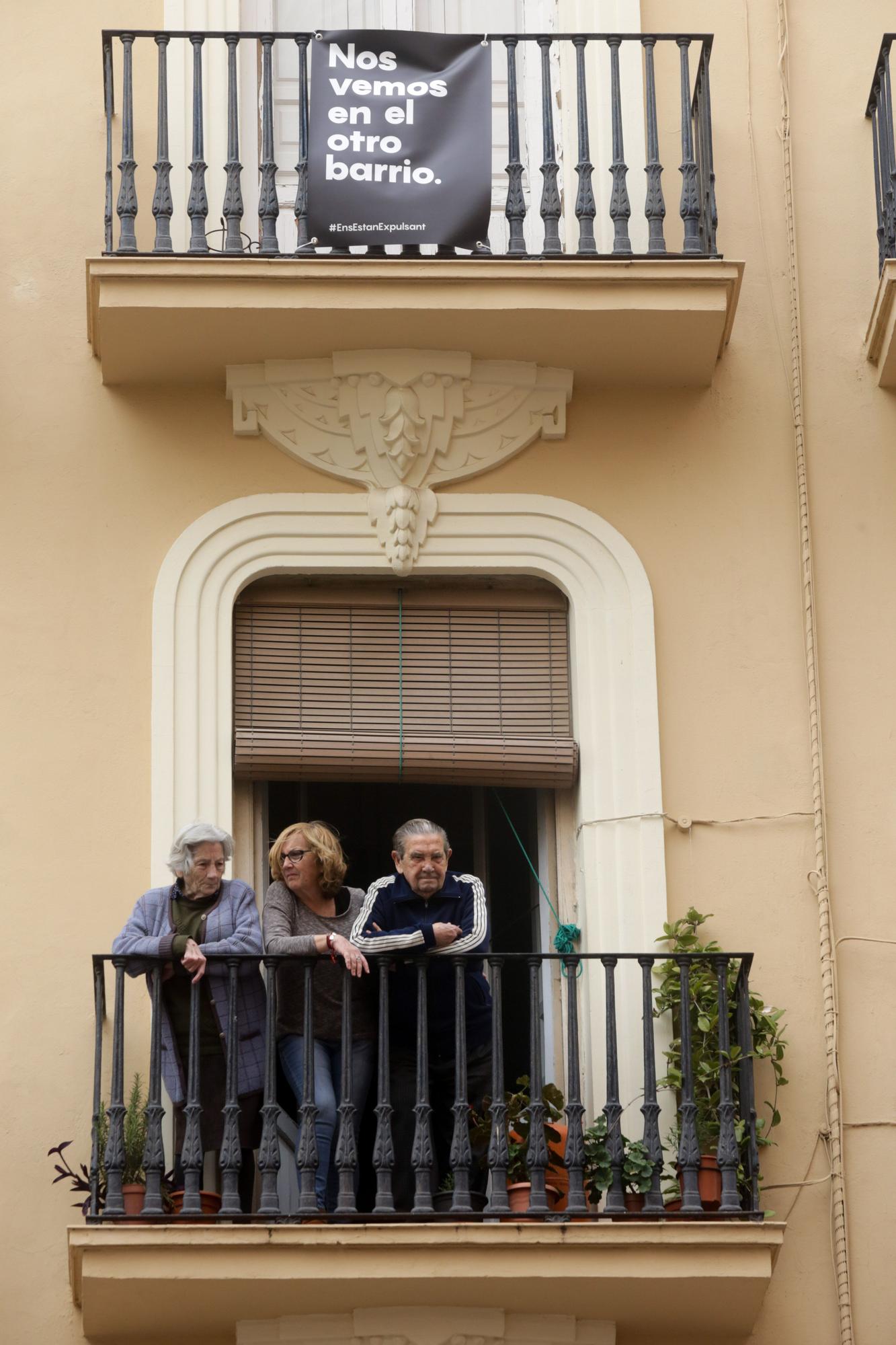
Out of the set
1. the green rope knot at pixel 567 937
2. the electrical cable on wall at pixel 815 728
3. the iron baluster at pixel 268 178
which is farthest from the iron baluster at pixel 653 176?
the green rope knot at pixel 567 937

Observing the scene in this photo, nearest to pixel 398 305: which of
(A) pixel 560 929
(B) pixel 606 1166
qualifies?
(A) pixel 560 929

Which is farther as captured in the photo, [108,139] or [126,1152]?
[108,139]

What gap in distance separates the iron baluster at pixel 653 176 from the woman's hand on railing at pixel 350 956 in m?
2.91

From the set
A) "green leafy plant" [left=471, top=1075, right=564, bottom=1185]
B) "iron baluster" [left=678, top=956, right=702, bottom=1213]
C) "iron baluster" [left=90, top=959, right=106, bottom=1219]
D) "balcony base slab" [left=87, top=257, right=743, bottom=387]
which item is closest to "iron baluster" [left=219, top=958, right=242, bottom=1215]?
"iron baluster" [left=90, top=959, right=106, bottom=1219]

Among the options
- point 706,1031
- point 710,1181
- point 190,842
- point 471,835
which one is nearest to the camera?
point 710,1181

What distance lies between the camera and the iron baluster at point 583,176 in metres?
9.98

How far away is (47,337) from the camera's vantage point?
33.4 feet

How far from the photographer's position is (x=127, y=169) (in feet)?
32.7

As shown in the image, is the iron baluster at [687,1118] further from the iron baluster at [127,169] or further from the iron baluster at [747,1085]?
the iron baluster at [127,169]

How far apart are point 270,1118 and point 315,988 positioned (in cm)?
60

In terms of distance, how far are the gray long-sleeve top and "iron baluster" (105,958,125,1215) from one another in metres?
0.57

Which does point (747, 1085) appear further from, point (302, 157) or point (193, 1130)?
point (302, 157)

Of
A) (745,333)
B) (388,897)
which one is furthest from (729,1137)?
(745,333)

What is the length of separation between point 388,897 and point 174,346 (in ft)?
7.74
